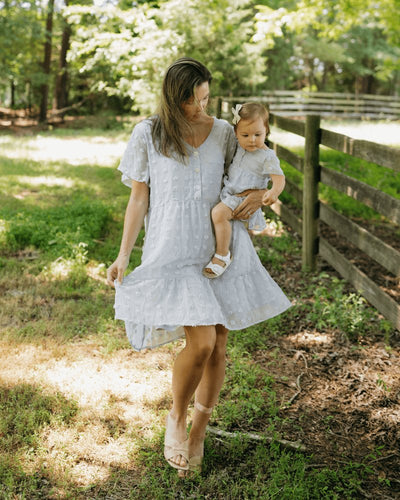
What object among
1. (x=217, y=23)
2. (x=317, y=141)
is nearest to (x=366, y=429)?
(x=317, y=141)

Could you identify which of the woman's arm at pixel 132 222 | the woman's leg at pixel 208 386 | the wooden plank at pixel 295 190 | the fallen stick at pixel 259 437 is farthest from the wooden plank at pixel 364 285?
the woman's arm at pixel 132 222

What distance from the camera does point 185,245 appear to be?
8.47 ft

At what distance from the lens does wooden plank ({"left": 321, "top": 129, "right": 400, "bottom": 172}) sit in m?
4.09

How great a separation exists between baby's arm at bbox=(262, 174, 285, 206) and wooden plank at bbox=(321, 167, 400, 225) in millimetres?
1728

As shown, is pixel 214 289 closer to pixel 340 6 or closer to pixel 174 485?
pixel 174 485

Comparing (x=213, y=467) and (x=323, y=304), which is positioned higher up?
(x=323, y=304)

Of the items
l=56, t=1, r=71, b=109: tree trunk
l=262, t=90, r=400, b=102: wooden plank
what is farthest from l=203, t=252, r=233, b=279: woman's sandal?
l=262, t=90, r=400, b=102: wooden plank

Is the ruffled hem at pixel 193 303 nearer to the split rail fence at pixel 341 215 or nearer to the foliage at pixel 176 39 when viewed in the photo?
the split rail fence at pixel 341 215

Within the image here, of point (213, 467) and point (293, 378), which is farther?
point (293, 378)

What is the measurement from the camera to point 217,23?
12.6 meters

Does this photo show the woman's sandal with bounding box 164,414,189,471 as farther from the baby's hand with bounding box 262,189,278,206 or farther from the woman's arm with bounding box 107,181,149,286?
the baby's hand with bounding box 262,189,278,206

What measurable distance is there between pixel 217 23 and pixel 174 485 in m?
11.9

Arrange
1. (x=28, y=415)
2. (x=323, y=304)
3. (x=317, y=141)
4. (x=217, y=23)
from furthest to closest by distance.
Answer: (x=217, y=23), (x=317, y=141), (x=323, y=304), (x=28, y=415)

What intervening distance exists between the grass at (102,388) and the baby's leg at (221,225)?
1.15 metres
